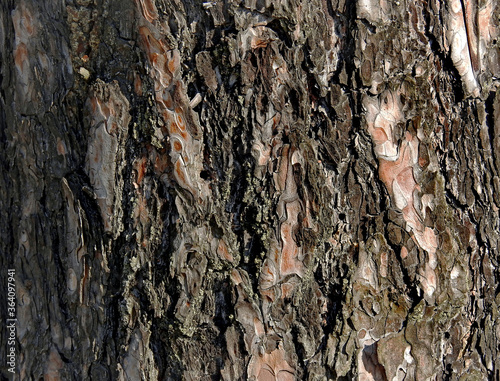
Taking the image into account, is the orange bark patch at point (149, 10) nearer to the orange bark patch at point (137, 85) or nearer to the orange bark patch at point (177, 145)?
the orange bark patch at point (137, 85)

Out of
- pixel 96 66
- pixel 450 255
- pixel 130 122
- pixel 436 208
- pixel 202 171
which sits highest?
pixel 96 66

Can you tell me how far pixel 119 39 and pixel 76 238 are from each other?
503 millimetres

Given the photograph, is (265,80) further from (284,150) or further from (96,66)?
(96,66)

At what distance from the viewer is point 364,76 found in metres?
1.11

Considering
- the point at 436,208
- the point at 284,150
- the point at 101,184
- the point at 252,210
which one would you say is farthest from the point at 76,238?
the point at 436,208

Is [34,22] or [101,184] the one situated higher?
[34,22]

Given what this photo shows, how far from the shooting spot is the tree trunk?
3.60 feet

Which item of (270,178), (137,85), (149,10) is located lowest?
(270,178)

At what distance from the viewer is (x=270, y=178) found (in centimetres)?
109

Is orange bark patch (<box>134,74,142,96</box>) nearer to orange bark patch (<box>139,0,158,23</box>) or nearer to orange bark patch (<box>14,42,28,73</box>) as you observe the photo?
orange bark patch (<box>139,0,158,23</box>)

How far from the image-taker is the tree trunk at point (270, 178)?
43.2 inches

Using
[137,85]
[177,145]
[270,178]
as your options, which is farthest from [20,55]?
[270,178]

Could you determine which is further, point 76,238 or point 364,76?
point 76,238

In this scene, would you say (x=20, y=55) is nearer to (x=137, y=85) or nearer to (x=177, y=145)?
(x=137, y=85)
